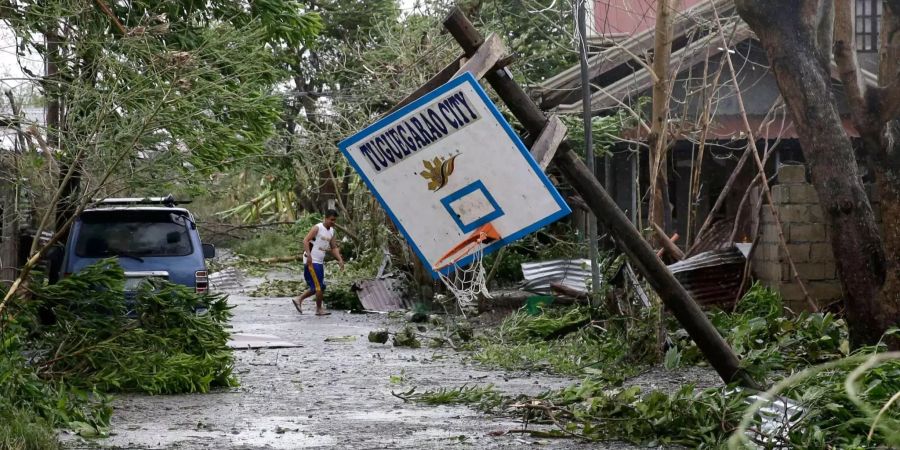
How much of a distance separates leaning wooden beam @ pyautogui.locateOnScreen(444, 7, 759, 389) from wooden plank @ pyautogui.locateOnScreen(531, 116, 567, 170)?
11cm

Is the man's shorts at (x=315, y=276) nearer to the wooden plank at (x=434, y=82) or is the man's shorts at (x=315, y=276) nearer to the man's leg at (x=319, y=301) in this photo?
the man's leg at (x=319, y=301)

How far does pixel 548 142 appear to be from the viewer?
788 cm

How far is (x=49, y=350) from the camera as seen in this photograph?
1051cm

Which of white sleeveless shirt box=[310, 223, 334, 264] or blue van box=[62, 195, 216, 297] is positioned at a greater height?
blue van box=[62, 195, 216, 297]

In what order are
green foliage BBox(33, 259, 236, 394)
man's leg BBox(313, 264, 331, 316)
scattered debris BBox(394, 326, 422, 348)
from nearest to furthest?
green foliage BBox(33, 259, 236, 394) < scattered debris BBox(394, 326, 422, 348) < man's leg BBox(313, 264, 331, 316)

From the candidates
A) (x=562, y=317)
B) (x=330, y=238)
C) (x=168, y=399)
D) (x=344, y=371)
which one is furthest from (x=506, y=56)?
(x=330, y=238)

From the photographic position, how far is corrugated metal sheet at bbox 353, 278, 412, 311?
22.0 meters

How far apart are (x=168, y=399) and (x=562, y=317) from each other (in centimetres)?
657

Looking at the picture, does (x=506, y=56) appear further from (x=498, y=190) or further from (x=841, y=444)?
(x=841, y=444)

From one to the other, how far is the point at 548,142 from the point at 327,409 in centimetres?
352

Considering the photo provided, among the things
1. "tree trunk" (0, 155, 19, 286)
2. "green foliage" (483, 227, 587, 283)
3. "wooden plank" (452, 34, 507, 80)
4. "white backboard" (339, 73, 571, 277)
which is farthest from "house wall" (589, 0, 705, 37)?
"white backboard" (339, 73, 571, 277)

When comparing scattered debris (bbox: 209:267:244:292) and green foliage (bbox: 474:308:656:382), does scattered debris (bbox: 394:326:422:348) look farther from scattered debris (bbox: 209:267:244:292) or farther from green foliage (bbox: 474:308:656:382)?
scattered debris (bbox: 209:267:244:292)

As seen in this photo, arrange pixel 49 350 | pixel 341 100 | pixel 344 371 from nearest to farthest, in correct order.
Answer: pixel 49 350 < pixel 344 371 < pixel 341 100

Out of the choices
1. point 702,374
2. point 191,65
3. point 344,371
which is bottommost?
point 702,374
